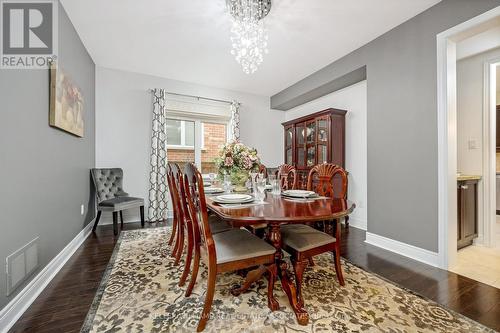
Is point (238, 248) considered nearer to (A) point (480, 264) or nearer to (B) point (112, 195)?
(A) point (480, 264)

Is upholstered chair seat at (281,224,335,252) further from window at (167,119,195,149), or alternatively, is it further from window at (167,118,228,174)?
window at (167,119,195,149)

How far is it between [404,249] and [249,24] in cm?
298

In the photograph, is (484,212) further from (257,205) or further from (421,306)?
(257,205)

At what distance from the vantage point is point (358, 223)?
134 inches

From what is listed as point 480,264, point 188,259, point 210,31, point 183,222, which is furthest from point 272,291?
point 210,31

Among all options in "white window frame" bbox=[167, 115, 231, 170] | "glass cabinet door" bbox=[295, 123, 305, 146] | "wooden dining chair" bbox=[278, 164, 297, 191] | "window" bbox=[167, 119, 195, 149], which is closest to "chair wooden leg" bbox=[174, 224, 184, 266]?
"wooden dining chair" bbox=[278, 164, 297, 191]

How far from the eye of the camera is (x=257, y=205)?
1.46m

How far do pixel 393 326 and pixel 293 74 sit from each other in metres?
3.59

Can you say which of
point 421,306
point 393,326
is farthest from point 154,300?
point 421,306

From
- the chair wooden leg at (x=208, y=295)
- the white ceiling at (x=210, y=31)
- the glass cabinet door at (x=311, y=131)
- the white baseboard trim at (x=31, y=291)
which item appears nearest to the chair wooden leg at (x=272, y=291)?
the chair wooden leg at (x=208, y=295)

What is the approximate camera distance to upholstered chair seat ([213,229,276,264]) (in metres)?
1.29

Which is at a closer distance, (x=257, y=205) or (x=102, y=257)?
(x=257, y=205)

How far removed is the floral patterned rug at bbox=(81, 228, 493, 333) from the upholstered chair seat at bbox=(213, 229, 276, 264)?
0.39 metres

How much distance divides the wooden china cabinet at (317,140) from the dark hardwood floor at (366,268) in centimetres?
156
